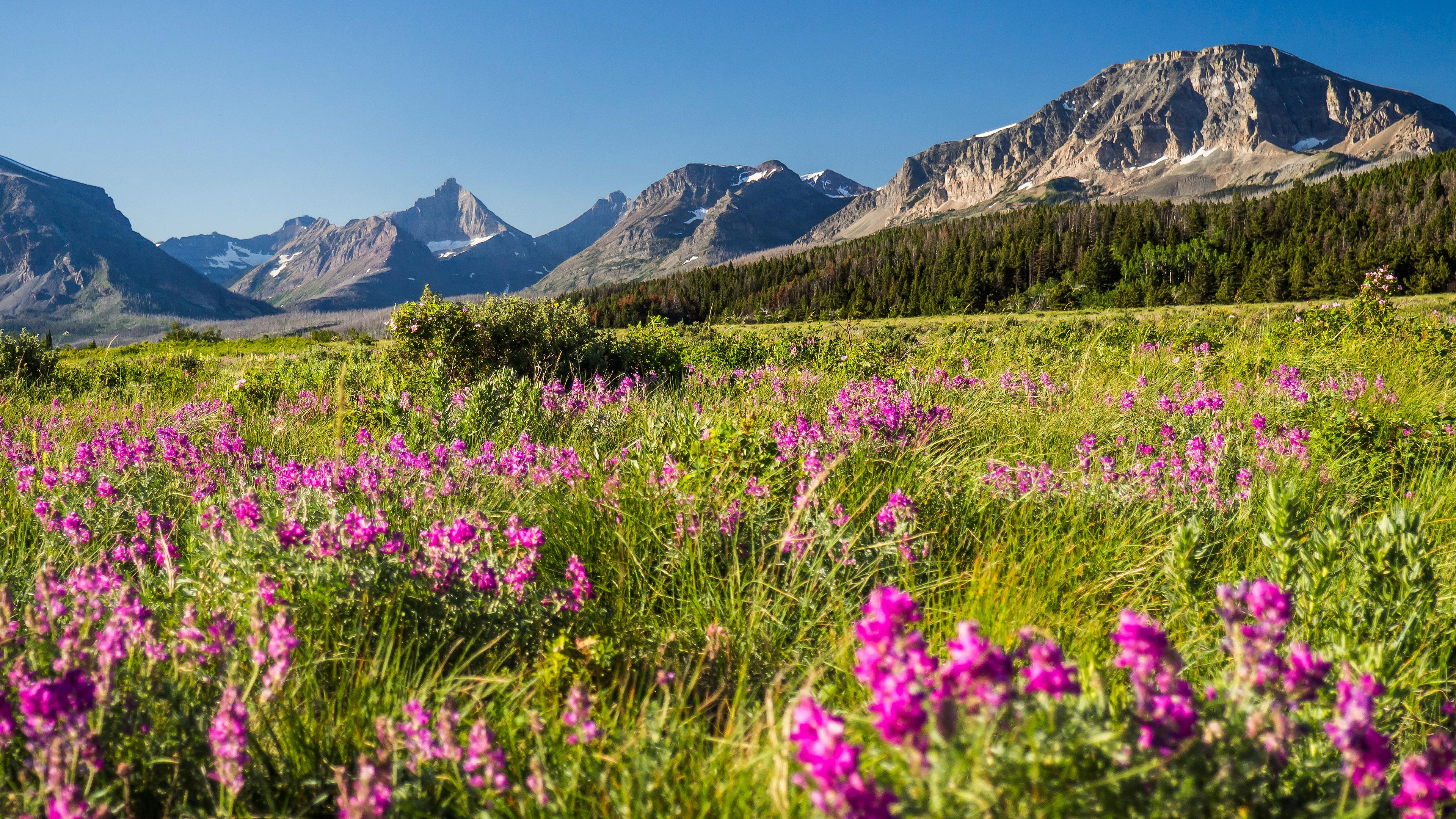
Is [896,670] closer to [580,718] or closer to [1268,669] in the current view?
[1268,669]

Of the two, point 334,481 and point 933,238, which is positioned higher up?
point 933,238

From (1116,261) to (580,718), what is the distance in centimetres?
10249

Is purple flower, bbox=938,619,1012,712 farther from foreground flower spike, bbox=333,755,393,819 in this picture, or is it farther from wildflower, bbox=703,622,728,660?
wildflower, bbox=703,622,728,660

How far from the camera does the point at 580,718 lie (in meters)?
1.39

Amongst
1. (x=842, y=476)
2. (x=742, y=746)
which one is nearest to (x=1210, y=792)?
(x=742, y=746)

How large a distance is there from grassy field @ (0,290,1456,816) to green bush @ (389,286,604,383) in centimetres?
439

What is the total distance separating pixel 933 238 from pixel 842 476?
376ft

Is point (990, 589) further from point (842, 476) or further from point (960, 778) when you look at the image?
point (960, 778)

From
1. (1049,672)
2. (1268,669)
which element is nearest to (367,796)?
(1049,672)

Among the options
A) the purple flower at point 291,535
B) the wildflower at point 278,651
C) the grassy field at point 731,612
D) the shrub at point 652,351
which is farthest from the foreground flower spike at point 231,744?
the shrub at point 652,351

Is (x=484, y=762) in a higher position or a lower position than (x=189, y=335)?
lower

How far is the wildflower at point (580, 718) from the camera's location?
134cm

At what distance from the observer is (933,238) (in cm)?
10831

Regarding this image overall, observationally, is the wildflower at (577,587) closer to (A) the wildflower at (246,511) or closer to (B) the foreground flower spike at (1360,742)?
(A) the wildflower at (246,511)
